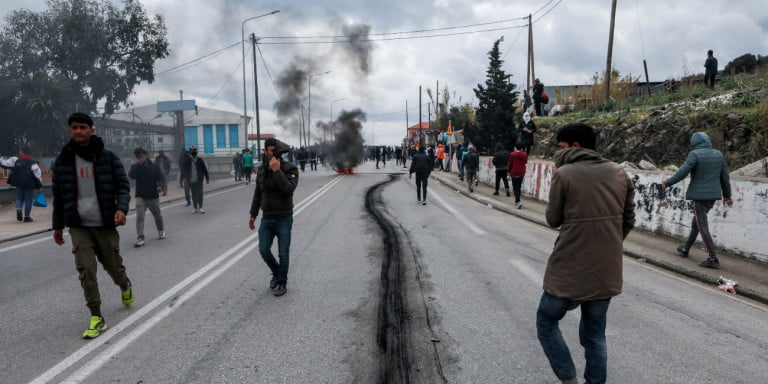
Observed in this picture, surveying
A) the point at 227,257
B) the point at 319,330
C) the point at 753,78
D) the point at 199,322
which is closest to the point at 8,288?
Answer: the point at 227,257

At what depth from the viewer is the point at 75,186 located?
4.30 metres

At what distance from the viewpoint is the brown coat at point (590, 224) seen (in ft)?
9.05

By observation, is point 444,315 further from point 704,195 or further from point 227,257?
point 704,195

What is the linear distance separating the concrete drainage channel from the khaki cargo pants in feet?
8.32

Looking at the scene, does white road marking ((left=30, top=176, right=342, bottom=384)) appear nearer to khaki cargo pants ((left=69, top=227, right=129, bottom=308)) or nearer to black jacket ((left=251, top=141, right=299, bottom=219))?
khaki cargo pants ((left=69, top=227, right=129, bottom=308))

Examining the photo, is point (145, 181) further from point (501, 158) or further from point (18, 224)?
point (501, 158)

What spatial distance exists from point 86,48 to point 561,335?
2706 cm

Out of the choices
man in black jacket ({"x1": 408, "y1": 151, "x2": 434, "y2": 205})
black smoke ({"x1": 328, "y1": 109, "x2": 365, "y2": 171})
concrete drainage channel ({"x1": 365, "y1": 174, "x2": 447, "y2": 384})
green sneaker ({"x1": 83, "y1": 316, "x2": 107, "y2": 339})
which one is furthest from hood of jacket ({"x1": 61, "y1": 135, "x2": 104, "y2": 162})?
A: black smoke ({"x1": 328, "y1": 109, "x2": 365, "y2": 171})

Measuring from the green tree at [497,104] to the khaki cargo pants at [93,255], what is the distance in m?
17.9

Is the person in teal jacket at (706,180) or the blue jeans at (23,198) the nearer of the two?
the person in teal jacket at (706,180)

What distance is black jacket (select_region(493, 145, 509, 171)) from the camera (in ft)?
48.3

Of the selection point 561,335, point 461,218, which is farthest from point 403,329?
point 461,218

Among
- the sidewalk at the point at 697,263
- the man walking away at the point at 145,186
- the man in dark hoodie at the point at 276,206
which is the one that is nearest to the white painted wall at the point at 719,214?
the sidewalk at the point at 697,263

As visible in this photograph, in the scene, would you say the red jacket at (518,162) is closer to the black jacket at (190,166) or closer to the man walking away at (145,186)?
the black jacket at (190,166)
